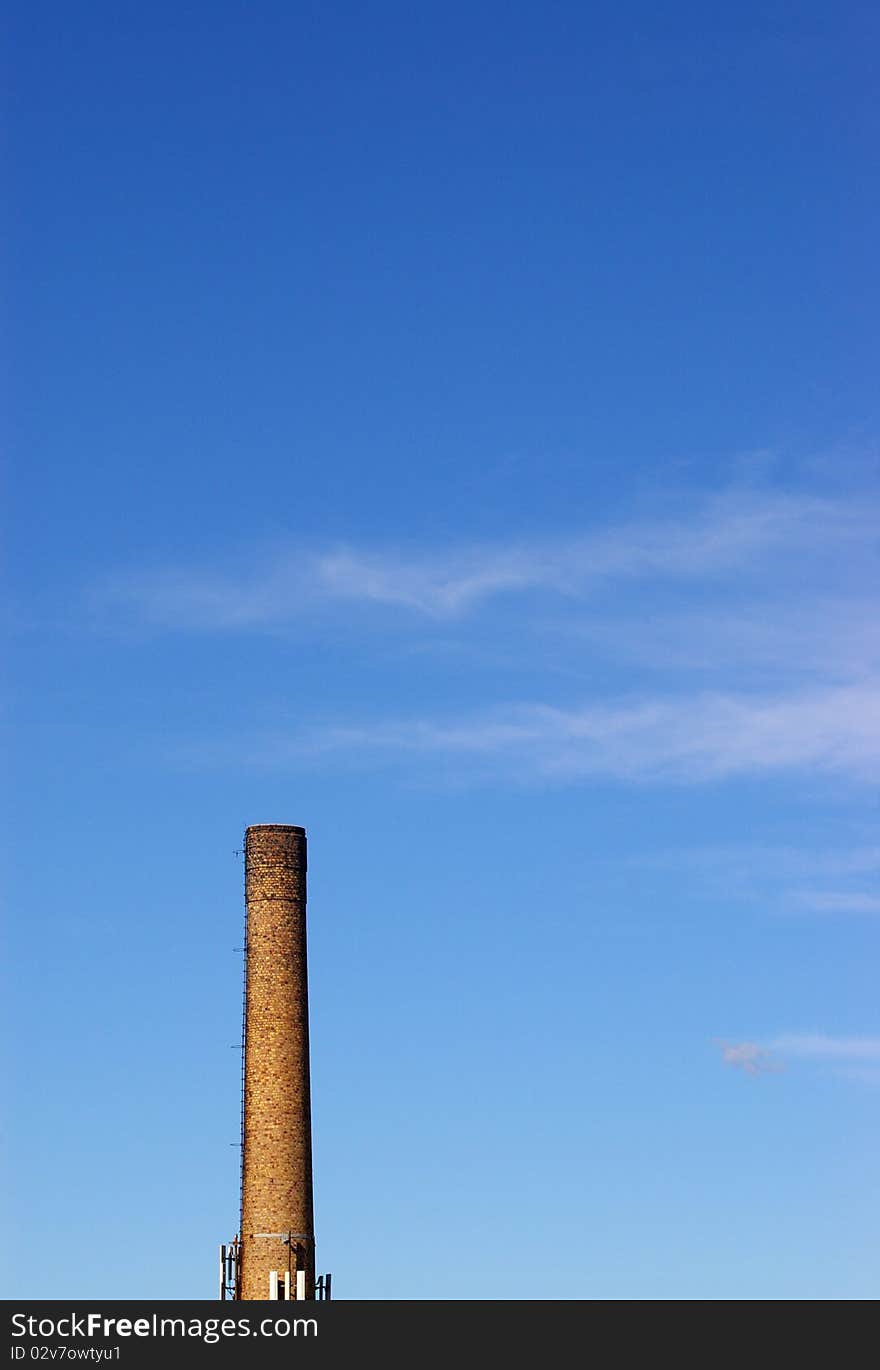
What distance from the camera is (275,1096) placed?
63.1 meters

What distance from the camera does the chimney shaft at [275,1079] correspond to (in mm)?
62562

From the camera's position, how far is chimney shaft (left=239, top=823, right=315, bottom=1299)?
62.6m

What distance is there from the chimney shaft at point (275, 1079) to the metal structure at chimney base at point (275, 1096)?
26 mm

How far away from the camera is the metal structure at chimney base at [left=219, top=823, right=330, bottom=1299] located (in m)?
62.5

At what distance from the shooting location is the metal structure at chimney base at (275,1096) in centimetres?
6247

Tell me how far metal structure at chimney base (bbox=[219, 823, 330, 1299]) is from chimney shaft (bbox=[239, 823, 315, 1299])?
0.03m

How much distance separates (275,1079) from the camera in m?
63.2

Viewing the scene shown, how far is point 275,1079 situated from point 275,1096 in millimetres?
445
